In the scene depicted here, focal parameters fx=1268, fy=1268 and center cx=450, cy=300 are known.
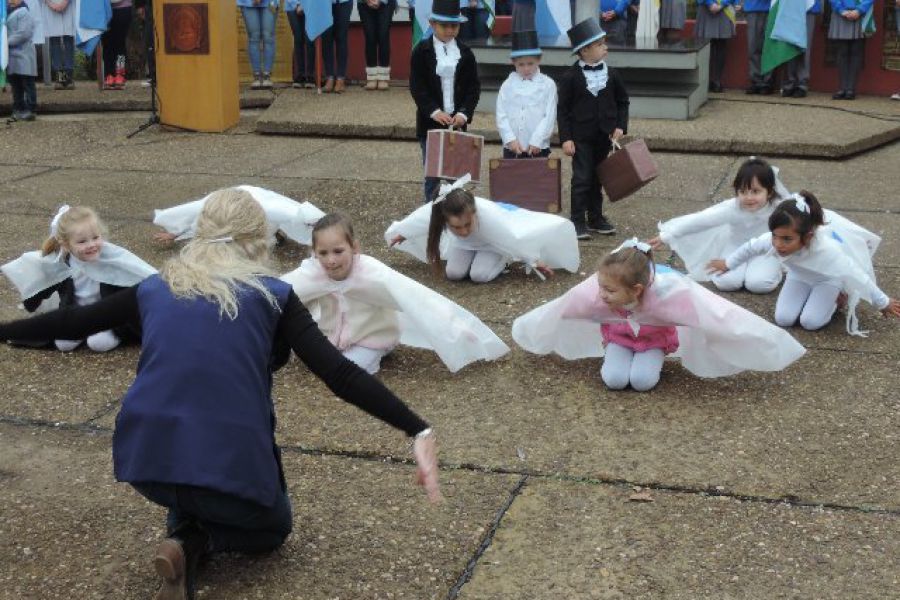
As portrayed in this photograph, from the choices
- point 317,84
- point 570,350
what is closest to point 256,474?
point 570,350

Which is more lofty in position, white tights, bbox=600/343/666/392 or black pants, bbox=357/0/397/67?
black pants, bbox=357/0/397/67

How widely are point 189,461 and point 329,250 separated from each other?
2020 millimetres

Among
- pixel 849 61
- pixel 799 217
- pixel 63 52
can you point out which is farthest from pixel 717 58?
pixel 799 217

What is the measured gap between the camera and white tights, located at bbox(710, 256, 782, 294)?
268 inches

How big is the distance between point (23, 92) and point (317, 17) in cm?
322

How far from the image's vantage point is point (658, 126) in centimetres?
1149

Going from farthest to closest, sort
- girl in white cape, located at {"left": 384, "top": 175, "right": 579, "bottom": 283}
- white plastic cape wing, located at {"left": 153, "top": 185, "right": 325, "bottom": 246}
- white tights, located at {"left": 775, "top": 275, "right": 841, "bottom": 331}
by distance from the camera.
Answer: white plastic cape wing, located at {"left": 153, "top": 185, "right": 325, "bottom": 246}
girl in white cape, located at {"left": 384, "top": 175, "right": 579, "bottom": 283}
white tights, located at {"left": 775, "top": 275, "right": 841, "bottom": 331}

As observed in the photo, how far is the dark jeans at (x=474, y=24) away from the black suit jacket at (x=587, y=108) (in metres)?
5.73

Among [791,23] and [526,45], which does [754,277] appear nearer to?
[526,45]

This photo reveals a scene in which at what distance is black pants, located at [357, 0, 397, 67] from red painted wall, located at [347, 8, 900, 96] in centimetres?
131

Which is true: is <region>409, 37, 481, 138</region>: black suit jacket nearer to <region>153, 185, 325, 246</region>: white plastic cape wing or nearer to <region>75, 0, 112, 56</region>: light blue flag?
<region>153, 185, 325, 246</region>: white plastic cape wing

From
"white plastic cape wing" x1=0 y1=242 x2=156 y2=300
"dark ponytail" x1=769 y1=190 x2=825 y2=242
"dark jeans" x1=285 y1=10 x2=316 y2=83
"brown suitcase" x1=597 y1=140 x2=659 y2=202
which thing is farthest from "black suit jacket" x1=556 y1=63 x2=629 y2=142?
"dark jeans" x1=285 y1=10 x2=316 y2=83

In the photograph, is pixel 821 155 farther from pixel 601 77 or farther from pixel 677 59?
pixel 601 77

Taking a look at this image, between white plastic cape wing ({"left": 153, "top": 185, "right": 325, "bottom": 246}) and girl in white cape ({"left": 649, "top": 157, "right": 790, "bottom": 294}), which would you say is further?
white plastic cape wing ({"left": 153, "top": 185, "right": 325, "bottom": 246})
